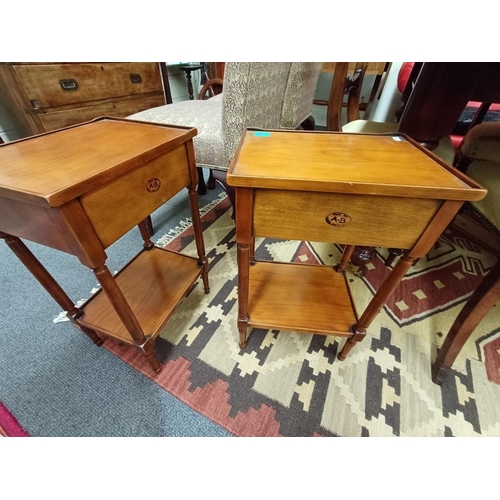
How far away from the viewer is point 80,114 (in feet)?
Answer: 4.68

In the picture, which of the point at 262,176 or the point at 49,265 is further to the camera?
the point at 49,265

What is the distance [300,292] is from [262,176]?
1.69ft

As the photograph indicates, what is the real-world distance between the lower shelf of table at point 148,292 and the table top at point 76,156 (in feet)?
1.52

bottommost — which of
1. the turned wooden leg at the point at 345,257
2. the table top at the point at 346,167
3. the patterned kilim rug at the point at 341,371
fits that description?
the patterned kilim rug at the point at 341,371

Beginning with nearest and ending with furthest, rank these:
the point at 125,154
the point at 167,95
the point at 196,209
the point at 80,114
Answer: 1. the point at 125,154
2. the point at 196,209
3. the point at 80,114
4. the point at 167,95

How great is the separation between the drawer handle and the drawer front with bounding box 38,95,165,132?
0.10 m

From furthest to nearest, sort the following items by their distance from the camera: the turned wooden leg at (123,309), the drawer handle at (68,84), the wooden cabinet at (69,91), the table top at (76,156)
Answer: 1. the drawer handle at (68,84)
2. the wooden cabinet at (69,91)
3. the turned wooden leg at (123,309)
4. the table top at (76,156)

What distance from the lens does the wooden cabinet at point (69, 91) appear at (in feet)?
3.88

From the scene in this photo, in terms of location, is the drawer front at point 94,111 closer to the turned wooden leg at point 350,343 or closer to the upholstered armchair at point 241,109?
the upholstered armchair at point 241,109

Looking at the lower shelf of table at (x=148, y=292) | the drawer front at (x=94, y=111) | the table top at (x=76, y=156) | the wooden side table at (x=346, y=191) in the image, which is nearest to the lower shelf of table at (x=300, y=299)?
the wooden side table at (x=346, y=191)

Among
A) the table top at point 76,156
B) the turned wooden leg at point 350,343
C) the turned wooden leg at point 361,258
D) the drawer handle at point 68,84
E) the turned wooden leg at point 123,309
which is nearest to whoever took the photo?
the table top at point 76,156

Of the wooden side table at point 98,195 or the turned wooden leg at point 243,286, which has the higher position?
the wooden side table at point 98,195

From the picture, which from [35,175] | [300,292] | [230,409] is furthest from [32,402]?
[300,292]
